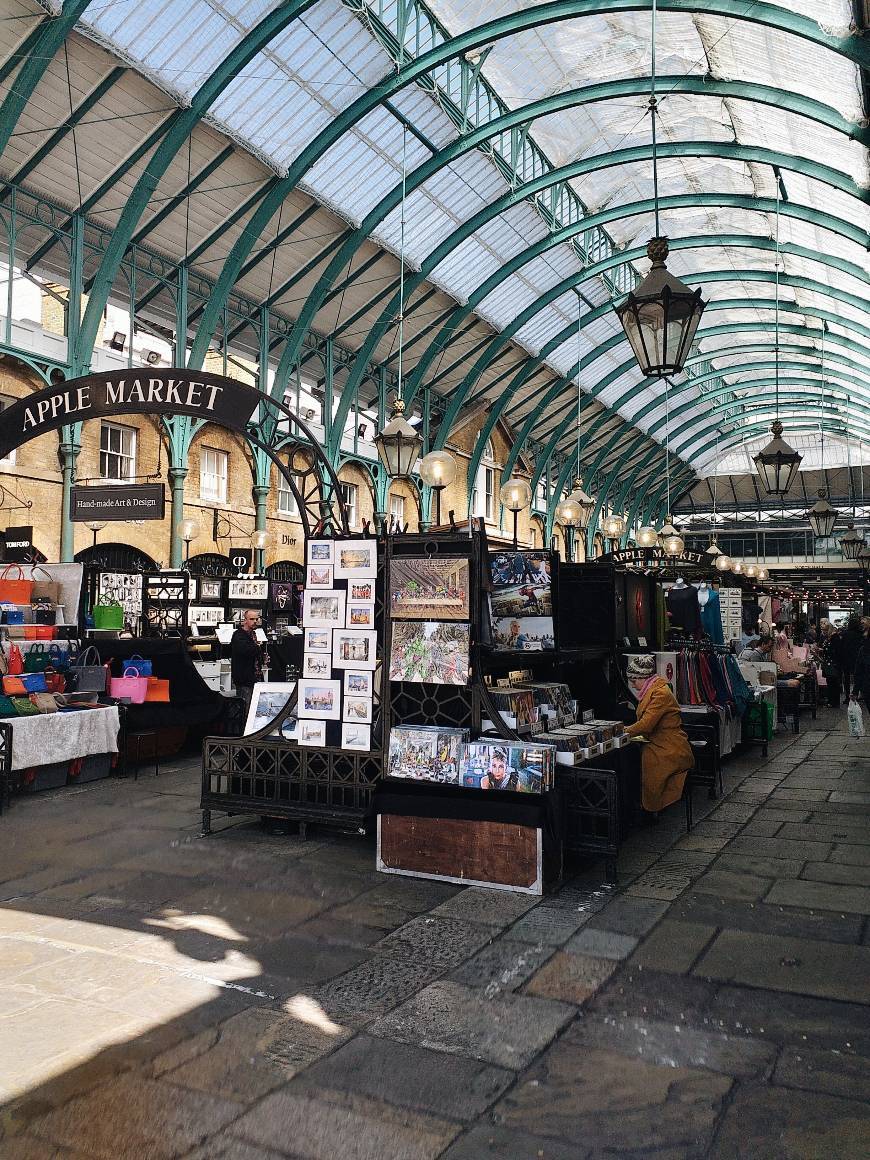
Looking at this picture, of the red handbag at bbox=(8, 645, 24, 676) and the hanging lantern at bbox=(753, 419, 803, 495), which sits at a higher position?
the hanging lantern at bbox=(753, 419, 803, 495)

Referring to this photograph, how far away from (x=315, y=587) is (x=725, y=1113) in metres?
4.26

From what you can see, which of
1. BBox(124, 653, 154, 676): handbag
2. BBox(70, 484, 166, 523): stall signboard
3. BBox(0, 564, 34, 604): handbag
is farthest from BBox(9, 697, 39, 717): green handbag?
BBox(70, 484, 166, 523): stall signboard

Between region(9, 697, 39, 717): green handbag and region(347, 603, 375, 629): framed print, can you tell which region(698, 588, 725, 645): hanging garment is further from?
region(9, 697, 39, 717): green handbag

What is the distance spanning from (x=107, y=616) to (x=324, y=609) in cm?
605

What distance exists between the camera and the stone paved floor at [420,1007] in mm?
2898

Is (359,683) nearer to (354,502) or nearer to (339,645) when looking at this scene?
(339,645)

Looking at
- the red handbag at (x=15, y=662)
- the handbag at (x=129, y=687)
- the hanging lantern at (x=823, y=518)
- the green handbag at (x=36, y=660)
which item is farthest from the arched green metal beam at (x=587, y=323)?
the red handbag at (x=15, y=662)

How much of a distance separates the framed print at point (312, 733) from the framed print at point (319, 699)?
5 centimetres

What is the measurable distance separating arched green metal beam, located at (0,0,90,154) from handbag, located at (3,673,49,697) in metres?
8.33

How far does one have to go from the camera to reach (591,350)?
2986cm

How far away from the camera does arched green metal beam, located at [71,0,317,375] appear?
511 inches

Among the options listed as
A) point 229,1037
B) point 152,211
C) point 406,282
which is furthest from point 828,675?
point 229,1037

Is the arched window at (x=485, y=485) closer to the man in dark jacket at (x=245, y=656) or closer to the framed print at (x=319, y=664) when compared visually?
the man in dark jacket at (x=245, y=656)

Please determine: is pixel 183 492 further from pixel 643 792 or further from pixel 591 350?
pixel 591 350
